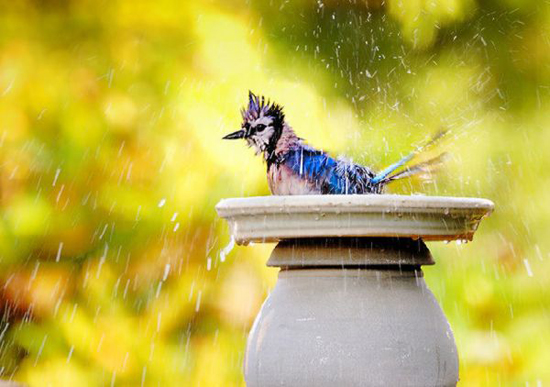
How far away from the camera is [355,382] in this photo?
6.35 feet

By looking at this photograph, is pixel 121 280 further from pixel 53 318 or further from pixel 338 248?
pixel 338 248

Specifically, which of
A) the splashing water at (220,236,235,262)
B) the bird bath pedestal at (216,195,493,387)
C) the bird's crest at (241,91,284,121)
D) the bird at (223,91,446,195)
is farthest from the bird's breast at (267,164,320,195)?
the splashing water at (220,236,235,262)

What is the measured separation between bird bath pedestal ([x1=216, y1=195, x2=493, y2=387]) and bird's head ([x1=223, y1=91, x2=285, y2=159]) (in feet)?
1.28

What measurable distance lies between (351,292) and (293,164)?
1.63ft

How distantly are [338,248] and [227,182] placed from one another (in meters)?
1.57

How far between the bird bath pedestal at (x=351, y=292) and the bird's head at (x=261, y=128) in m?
0.39

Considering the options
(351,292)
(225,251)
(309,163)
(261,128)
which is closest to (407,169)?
(309,163)

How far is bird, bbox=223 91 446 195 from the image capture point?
2.37 m

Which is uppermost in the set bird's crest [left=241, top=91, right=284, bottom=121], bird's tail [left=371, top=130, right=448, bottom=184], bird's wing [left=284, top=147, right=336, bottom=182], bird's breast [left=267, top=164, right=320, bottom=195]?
bird's crest [left=241, top=91, right=284, bottom=121]

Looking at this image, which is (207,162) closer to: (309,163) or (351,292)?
(309,163)

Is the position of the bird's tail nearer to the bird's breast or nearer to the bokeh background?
the bird's breast

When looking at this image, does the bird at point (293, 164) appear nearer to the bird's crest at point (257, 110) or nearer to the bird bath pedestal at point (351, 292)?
the bird's crest at point (257, 110)

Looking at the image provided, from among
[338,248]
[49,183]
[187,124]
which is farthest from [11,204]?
[338,248]

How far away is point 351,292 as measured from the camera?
2023 millimetres
